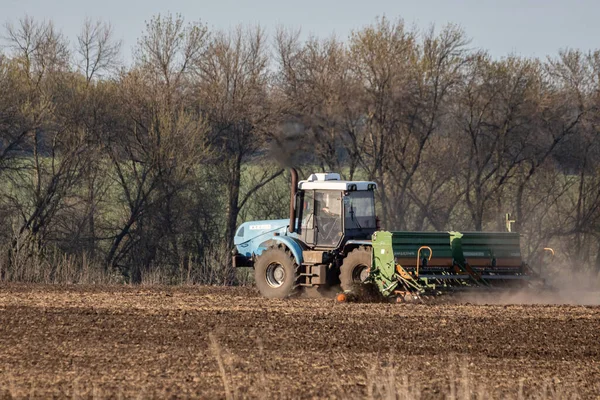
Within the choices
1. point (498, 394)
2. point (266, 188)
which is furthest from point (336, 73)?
point (498, 394)

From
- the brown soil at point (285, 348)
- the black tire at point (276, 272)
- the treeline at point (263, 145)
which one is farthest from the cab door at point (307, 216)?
the treeline at point (263, 145)

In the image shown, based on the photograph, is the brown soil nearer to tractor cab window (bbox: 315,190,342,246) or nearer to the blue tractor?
the blue tractor

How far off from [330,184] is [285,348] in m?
6.29

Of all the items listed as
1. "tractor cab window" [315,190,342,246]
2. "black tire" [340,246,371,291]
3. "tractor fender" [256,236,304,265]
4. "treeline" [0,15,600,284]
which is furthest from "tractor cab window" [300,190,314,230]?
"treeline" [0,15,600,284]

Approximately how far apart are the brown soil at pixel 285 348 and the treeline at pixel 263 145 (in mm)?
13241

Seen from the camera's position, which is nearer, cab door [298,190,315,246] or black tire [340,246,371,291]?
black tire [340,246,371,291]

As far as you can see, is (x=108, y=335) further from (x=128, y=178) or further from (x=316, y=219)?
(x=128, y=178)

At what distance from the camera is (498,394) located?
29.4 ft

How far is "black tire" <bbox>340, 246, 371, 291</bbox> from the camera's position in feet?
56.1

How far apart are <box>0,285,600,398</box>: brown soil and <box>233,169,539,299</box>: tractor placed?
54 cm

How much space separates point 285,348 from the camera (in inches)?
460

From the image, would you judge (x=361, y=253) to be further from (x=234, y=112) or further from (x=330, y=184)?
(x=234, y=112)

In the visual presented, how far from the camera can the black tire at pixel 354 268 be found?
17.1 metres

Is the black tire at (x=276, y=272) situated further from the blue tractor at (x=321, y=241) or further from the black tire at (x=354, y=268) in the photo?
the black tire at (x=354, y=268)
